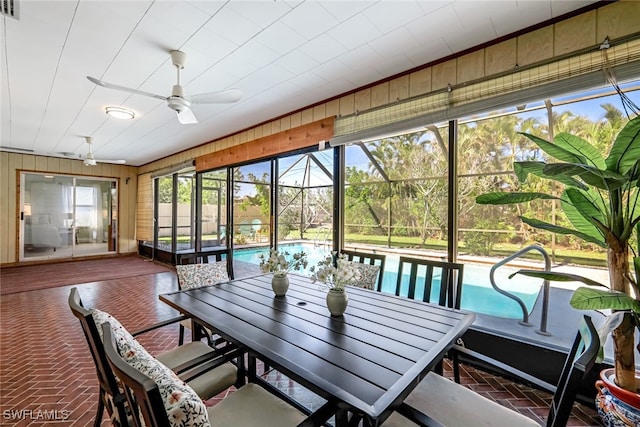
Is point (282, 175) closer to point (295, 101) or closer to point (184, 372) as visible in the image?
point (295, 101)

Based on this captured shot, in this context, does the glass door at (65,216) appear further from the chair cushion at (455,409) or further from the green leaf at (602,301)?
the green leaf at (602,301)

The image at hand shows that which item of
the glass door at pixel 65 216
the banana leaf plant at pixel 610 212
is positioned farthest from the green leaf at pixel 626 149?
the glass door at pixel 65 216

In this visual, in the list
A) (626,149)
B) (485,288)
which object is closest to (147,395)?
(626,149)

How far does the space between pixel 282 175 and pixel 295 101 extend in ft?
5.00

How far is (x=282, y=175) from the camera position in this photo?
16.5 feet

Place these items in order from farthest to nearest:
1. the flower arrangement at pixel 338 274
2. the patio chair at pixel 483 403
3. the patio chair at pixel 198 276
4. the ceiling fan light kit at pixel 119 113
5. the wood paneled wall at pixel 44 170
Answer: the wood paneled wall at pixel 44 170, the ceiling fan light kit at pixel 119 113, the patio chair at pixel 198 276, the flower arrangement at pixel 338 274, the patio chair at pixel 483 403

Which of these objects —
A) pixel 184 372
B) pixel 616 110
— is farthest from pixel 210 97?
pixel 616 110

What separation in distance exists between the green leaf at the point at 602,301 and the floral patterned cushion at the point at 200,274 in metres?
2.63

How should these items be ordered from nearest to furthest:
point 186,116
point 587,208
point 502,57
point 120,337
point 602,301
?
point 120,337
point 602,301
point 587,208
point 502,57
point 186,116

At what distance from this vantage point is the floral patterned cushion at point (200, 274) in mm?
2572

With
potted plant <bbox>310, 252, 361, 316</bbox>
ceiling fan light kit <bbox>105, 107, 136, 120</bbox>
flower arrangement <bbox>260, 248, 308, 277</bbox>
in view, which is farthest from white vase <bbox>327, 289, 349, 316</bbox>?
ceiling fan light kit <bbox>105, 107, 136, 120</bbox>

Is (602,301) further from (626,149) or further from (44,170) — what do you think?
(44,170)

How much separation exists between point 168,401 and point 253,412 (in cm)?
69

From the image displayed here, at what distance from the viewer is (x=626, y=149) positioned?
55.7 inches
